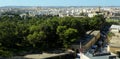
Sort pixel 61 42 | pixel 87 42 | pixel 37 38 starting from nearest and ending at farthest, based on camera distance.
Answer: pixel 37 38
pixel 61 42
pixel 87 42

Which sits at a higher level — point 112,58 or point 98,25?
point 112,58

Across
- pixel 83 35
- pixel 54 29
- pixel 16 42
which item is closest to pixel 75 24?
pixel 83 35

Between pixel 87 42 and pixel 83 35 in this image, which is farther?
pixel 83 35

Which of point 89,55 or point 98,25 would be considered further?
point 98,25

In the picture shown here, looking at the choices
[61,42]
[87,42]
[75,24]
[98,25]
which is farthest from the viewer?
[98,25]

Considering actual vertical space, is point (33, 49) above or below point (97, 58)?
below

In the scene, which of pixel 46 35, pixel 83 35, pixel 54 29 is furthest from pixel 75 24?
pixel 46 35

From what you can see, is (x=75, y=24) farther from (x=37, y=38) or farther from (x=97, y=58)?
(x=97, y=58)

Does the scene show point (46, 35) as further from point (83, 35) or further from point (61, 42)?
point (83, 35)

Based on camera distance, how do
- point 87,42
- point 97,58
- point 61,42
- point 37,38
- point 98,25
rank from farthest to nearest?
point 98,25, point 87,42, point 61,42, point 37,38, point 97,58
